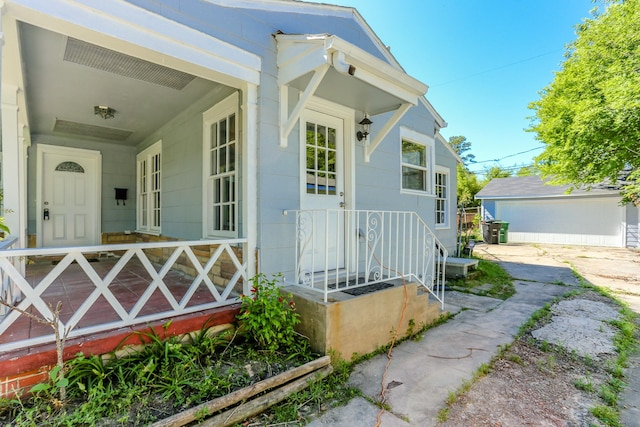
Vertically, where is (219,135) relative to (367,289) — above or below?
above

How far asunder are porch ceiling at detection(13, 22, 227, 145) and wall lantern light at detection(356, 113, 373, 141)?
6.09ft

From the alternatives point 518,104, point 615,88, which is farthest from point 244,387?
point 518,104

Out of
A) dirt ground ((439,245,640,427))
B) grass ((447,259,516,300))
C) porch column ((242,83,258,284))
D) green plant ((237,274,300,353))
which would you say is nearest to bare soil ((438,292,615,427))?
dirt ground ((439,245,640,427))

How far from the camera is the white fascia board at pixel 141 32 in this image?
2.00 metres

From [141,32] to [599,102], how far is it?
10.6 m

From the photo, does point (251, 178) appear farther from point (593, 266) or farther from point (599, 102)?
point (599, 102)

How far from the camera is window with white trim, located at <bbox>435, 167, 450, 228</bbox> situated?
8.30 meters

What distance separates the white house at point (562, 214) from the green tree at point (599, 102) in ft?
8.43

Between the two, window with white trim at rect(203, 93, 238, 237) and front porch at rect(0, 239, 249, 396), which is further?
Result: window with white trim at rect(203, 93, 238, 237)

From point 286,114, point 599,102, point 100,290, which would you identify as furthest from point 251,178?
point 599,102

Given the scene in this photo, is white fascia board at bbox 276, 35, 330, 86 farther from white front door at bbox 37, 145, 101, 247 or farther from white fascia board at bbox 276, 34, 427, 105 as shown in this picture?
white front door at bbox 37, 145, 101, 247

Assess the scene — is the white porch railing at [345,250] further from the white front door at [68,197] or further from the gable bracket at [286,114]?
the white front door at [68,197]

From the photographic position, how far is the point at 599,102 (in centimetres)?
796

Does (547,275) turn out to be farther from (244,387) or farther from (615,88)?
(244,387)
